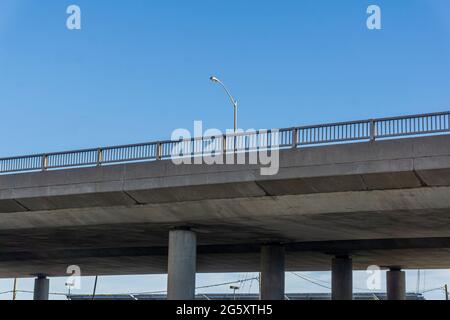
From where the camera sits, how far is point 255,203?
104 feet

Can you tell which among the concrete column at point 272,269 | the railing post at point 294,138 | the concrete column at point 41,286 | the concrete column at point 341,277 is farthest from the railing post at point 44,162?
the concrete column at point 41,286

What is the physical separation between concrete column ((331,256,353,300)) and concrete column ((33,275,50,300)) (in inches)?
1305

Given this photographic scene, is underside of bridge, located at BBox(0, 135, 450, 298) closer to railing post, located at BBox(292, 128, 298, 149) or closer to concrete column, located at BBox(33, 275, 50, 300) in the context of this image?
railing post, located at BBox(292, 128, 298, 149)

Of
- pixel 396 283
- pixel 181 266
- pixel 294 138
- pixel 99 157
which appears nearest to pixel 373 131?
pixel 294 138

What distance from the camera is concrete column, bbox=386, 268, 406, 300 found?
5719 centimetres

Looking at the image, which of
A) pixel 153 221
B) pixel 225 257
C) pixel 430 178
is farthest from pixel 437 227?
pixel 225 257

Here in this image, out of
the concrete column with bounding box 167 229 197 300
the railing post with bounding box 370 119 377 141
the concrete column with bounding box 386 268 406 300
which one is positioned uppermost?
the railing post with bounding box 370 119 377 141

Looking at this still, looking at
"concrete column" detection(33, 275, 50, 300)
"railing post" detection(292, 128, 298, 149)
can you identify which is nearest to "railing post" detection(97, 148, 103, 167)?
"railing post" detection(292, 128, 298, 149)

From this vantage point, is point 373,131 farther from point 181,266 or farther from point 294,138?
point 181,266

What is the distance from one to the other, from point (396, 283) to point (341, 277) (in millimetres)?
11047

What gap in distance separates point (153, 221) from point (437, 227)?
13.2 m

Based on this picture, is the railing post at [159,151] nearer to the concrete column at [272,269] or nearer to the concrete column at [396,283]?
the concrete column at [272,269]

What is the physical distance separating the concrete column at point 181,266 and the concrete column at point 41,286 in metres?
39.1
